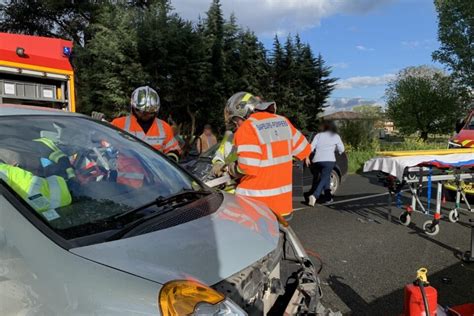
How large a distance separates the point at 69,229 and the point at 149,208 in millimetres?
484

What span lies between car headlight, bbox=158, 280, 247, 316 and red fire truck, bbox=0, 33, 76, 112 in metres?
5.44

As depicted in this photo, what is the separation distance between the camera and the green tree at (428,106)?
35781 millimetres

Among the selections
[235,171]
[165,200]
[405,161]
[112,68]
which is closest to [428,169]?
[405,161]

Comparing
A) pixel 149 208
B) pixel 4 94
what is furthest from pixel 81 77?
pixel 149 208

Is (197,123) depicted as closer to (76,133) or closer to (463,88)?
(76,133)

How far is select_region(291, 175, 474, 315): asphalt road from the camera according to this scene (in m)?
3.93

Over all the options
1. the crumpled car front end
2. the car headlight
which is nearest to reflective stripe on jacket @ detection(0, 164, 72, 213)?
the car headlight

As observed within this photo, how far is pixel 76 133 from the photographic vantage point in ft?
9.21

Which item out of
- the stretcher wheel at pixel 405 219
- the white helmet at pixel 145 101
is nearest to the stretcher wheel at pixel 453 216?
the stretcher wheel at pixel 405 219

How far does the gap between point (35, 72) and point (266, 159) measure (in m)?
4.51

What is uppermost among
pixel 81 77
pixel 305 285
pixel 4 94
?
pixel 81 77

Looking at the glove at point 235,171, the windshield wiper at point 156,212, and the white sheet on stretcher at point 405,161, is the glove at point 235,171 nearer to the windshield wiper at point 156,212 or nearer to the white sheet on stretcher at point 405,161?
the windshield wiper at point 156,212

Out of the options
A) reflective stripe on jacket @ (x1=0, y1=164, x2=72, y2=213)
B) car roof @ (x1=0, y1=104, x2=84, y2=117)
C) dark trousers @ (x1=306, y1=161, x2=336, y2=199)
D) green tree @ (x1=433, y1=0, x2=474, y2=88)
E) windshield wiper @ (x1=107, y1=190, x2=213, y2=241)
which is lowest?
dark trousers @ (x1=306, y1=161, x2=336, y2=199)

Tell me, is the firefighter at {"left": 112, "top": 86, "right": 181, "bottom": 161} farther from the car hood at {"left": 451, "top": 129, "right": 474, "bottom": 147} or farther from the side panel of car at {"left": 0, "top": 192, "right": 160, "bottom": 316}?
the car hood at {"left": 451, "top": 129, "right": 474, "bottom": 147}
